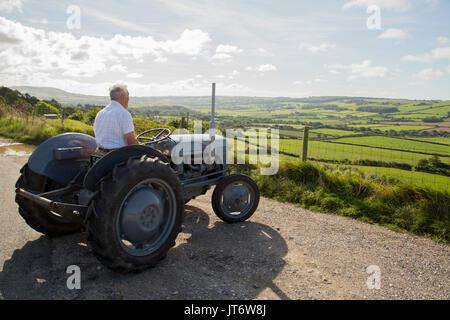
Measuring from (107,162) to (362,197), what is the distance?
489cm

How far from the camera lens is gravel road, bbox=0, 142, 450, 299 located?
293 centimetres

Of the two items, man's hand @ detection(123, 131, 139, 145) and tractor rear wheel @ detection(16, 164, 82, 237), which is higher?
man's hand @ detection(123, 131, 139, 145)

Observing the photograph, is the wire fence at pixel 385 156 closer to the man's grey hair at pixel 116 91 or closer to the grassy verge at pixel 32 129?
the man's grey hair at pixel 116 91

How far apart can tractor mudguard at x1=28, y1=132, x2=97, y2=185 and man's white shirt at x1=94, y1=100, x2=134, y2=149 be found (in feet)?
1.61

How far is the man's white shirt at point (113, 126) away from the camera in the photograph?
3.41 m

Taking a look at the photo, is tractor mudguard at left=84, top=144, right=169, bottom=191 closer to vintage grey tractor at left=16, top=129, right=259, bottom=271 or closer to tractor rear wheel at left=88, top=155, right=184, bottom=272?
vintage grey tractor at left=16, top=129, right=259, bottom=271

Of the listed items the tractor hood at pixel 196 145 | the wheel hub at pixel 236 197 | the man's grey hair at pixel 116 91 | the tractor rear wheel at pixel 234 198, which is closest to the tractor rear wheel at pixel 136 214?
the man's grey hair at pixel 116 91

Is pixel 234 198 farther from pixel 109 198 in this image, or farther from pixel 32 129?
pixel 32 129

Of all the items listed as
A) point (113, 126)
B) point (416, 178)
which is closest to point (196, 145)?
point (113, 126)

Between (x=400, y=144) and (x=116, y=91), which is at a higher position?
(x=116, y=91)

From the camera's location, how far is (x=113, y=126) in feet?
11.2

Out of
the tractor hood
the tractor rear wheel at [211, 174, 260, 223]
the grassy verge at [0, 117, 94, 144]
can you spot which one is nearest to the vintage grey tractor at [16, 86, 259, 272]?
the tractor hood
